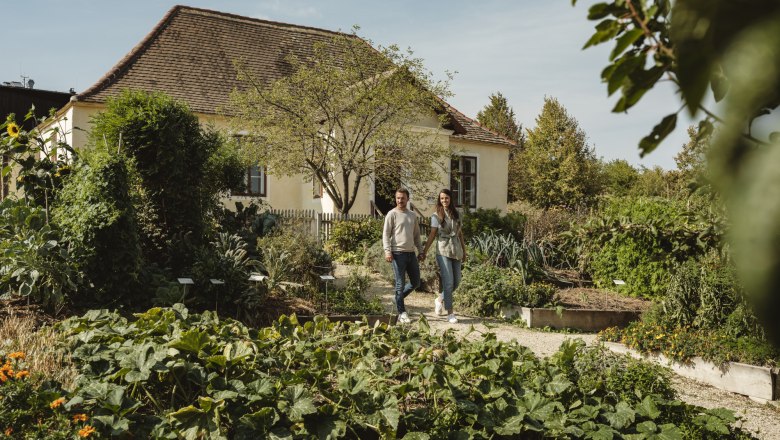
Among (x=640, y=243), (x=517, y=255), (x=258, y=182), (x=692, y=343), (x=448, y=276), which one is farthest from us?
(x=258, y=182)

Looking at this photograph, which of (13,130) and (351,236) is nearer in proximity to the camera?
(13,130)

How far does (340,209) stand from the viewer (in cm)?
1731

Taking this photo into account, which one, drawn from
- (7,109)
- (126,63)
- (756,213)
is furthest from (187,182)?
(7,109)

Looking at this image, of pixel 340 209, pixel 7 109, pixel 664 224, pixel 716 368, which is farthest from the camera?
pixel 7 109

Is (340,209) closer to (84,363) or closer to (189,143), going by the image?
(189,143)

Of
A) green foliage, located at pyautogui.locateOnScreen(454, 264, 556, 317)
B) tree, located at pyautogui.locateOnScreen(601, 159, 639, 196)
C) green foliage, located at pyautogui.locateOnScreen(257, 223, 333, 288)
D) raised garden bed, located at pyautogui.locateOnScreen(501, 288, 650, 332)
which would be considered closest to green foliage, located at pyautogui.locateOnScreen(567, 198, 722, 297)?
raised garden bed, located at pyautogui.locateOnScreen(501, 288, 650, 332)

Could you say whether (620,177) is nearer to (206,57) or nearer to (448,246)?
(206,57)

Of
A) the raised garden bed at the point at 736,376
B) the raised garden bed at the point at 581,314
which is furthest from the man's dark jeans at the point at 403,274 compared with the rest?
the raised garden bed at the point at 736,376

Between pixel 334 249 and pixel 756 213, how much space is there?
1480 cm

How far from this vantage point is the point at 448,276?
9039 millimetres

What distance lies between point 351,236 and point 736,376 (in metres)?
9.92

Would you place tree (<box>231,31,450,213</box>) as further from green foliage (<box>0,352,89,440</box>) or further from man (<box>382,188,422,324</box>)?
green foliage (<box>0,352,89,440</box>)

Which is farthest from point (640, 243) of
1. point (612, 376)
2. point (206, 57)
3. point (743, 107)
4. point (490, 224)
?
point (206, 57)

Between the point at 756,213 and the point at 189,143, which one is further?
the point at 189,143
